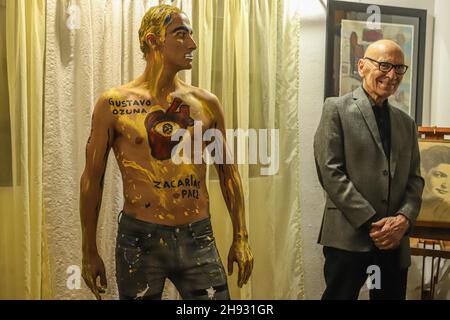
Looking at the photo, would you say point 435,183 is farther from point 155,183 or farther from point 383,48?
point 155,183

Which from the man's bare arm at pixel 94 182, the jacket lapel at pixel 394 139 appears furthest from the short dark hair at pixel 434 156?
the man's bare arm at pixel 94 182

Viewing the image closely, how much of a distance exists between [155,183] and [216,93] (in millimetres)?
971

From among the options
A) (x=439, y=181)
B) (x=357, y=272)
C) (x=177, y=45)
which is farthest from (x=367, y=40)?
(x=177, y=45)

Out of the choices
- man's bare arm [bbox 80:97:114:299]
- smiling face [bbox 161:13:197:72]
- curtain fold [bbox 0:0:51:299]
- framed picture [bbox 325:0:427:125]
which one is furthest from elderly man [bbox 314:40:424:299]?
curtain fold [bbox 0:0:51:299]

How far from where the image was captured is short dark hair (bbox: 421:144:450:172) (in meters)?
2.48

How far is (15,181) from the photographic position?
2213 mm

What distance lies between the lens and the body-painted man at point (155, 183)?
163 centimetres

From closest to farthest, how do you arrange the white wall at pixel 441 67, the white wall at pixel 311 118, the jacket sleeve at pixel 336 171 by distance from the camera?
the jacket sleeve at pixel 336 171
the white wall at pixel 311 118
the white wall at pixel 441 67

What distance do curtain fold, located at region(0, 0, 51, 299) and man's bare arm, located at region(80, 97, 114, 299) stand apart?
65 centimetres

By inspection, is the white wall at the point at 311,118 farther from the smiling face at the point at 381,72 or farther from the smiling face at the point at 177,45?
the smiling face at the point at 177,45

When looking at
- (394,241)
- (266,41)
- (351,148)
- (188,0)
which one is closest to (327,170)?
(351,148)

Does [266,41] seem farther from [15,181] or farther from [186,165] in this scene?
[15,181]
